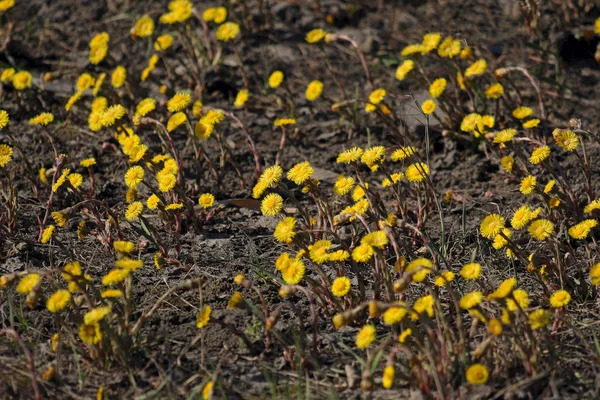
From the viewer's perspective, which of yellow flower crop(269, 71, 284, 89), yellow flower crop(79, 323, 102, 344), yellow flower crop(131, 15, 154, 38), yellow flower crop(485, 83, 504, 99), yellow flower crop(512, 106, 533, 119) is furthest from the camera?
yellow flower crop(131, 15, 154, 38)

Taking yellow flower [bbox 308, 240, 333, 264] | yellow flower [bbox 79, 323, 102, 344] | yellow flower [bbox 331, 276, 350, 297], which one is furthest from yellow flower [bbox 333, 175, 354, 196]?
yellow flower [bbox 79, 323, 102, 344]

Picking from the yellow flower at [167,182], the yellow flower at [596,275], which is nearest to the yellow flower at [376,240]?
the yellow flower at [596,275]

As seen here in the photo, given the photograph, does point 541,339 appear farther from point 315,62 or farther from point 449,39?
point 315,62

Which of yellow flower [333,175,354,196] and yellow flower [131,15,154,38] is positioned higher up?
→ yellow flower [131,15,154,38]

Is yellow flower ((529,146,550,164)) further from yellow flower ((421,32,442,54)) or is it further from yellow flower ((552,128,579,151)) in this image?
yellow flower ((421,32,442,54))

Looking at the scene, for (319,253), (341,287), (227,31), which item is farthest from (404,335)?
(227,31)

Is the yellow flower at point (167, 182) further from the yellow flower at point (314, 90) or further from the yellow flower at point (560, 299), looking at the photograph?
the yellow flower at point (560, 299)
